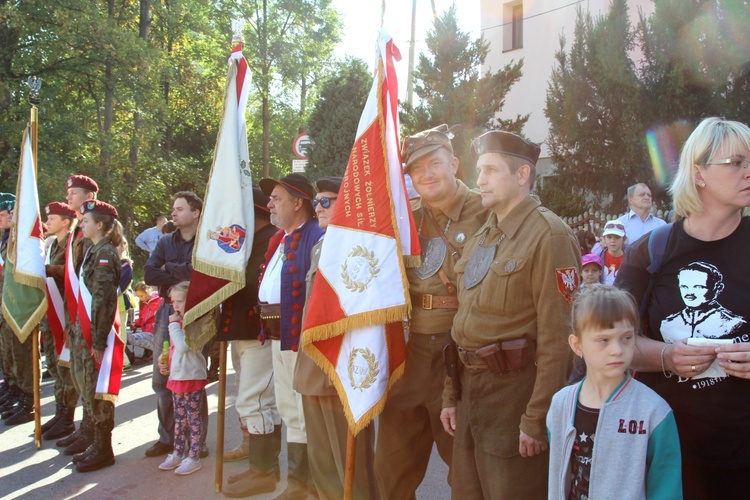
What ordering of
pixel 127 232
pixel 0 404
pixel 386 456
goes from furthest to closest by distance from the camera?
pixel 127 232
pixel 0 404
pixel 386 456

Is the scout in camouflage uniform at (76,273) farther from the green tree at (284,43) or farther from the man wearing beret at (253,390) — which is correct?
the green tree at (284,43)

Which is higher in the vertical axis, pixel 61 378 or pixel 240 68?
pixel 240 68

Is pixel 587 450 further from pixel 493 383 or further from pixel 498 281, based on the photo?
pixel 498 281

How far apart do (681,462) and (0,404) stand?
6821 millimetres

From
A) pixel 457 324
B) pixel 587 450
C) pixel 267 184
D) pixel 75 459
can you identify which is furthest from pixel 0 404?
pixel 587 450

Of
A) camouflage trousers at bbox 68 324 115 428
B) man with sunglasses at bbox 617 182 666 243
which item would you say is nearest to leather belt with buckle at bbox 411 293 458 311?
camouflage trousers at bbox 68 324 115 428

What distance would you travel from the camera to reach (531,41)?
2000 centimetres

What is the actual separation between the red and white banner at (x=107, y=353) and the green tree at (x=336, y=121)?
34.2ft

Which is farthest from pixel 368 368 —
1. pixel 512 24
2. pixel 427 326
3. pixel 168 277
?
pixel 512 24

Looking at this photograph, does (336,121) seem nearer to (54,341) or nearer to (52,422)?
(54,341)

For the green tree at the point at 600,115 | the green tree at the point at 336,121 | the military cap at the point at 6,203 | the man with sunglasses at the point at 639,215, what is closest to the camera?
the man with sunglasses at the point at 639,215

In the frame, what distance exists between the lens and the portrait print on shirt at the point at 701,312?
2283 millimetres

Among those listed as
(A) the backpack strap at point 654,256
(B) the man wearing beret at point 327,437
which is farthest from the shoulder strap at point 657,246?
(B) the man wearing beret at point 327,437

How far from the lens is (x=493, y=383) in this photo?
286 cm
